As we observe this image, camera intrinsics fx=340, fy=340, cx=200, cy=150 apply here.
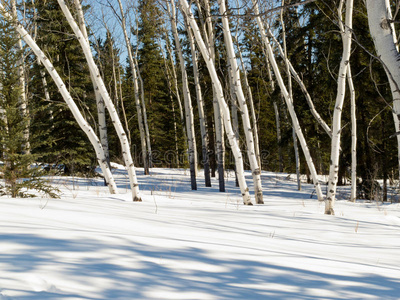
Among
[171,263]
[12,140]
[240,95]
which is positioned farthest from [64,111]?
[171,263]

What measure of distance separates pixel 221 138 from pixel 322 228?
27.7 feet

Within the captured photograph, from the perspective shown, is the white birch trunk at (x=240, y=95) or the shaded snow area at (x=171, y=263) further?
the white birch trunk at (x=240, y=95)

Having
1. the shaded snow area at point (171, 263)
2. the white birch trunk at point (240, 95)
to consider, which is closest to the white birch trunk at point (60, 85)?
the white birch trunk at point (240, 95)

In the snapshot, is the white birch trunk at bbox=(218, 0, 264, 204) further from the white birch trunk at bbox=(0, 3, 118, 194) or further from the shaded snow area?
the shaded snow area

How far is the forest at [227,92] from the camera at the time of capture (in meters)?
6.21

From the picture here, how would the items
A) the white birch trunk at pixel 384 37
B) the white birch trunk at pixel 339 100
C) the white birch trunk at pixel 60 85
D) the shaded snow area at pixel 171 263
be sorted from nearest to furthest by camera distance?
1. the shaded snow area at pixel 171 263
2. the white birch trunk at pixel 384 37
3. the white birch trunk at pixel 339 100
4. the white birch trunk at pixel 60 85

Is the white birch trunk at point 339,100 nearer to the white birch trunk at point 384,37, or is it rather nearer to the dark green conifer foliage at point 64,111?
the white birch trunk at point 384,37

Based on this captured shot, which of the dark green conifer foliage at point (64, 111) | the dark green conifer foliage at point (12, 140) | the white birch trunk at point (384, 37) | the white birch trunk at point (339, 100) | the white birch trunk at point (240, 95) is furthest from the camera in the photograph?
the dark green conifer foliage at point (64, 111)

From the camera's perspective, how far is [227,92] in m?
7.98

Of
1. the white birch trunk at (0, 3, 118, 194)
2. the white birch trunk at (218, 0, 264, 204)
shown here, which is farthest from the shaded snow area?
the white birch trunk at (218, 0, 264, 204)

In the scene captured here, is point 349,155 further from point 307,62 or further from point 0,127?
point 0,127

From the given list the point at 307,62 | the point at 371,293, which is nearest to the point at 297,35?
the point at 307,62

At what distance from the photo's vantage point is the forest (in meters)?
6.21

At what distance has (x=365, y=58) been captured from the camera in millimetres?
11836
